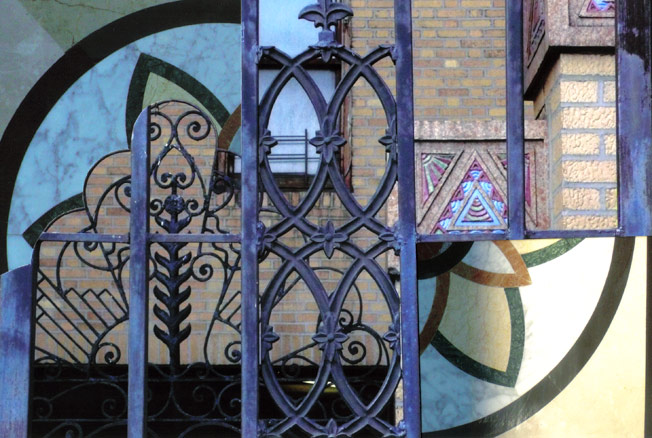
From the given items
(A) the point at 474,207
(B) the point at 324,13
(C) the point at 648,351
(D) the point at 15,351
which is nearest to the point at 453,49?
(A) the point at 474,207

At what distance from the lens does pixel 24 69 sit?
7219 millimetres

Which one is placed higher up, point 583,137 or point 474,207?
point 583,137

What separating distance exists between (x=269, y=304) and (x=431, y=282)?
1.51 feet

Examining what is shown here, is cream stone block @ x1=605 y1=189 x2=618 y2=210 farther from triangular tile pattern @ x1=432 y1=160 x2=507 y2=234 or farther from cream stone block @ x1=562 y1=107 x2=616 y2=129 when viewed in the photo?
triangular tile pattern @ x1=432 y1=160 x2=507 y2=234

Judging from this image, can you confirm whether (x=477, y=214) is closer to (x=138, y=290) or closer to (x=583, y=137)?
(x=583, y=137)

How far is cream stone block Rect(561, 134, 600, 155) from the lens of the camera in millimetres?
5676

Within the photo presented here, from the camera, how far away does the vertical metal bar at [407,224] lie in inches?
119

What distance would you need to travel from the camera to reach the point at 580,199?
18.4 feet

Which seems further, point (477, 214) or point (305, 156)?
point (305, 156)

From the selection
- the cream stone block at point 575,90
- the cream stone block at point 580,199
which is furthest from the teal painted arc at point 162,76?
the cream stone block at point 580,199

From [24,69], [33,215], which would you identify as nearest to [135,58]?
[24,69]

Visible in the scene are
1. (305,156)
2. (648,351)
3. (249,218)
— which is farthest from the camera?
(305,156)

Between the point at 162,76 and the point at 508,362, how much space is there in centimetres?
474

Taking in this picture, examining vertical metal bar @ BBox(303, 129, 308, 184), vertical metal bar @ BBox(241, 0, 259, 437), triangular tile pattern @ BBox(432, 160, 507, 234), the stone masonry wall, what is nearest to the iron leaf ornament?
vertical metal bar @ BBox(241, 0, 259, 437)
